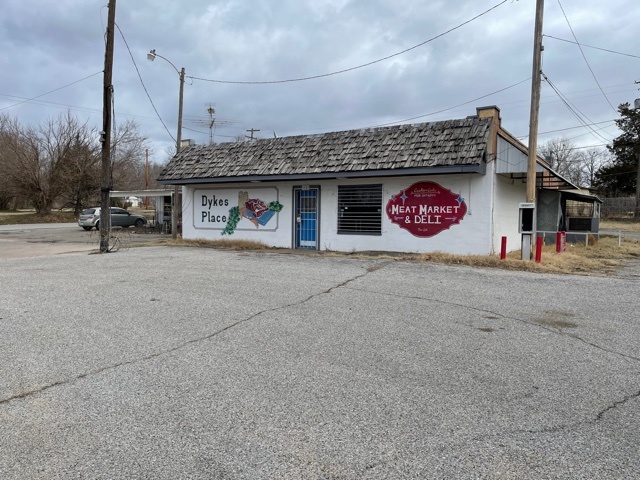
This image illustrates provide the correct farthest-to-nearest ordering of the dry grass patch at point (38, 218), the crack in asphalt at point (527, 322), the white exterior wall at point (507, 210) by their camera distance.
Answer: the dry grass patch at point (38, 218) < the white exterior wall at point (507, 210) < the crack in asphalt at point (527, 322)

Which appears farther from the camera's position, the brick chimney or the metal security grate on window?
the metal security grate on window

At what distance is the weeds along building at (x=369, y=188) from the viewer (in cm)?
1392

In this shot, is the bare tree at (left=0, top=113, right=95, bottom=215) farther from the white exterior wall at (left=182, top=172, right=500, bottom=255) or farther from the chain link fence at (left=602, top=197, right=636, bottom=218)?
the chain link fence at (left=602, top=197, right=636, bottom=218)

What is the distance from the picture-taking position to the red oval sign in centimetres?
1426

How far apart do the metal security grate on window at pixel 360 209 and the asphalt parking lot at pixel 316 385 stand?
756 centimetres

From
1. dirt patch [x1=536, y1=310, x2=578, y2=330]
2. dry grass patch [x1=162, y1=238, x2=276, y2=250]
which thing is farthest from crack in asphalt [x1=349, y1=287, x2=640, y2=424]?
dry grass patch [x1=162, y1=238, x2=276, y2=250]

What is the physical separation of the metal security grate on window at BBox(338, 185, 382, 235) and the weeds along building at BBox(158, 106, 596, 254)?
35 millimetres

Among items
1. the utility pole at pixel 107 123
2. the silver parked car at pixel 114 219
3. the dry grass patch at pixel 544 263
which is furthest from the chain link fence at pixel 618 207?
the utility pole at pixel 107 123

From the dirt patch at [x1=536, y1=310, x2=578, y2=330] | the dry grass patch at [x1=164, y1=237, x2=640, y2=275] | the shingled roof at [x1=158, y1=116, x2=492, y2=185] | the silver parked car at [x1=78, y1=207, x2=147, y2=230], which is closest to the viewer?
the dirt patch at [x1=536, y1=310, x2=578, y2=330]

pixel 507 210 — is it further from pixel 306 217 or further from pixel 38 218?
pixel 38 218

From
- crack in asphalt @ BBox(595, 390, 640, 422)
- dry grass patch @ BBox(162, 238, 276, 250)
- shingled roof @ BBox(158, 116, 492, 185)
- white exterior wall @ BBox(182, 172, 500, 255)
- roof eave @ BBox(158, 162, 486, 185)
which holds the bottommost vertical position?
crack in asphalt @ BBox(595, 390, 640, 422)

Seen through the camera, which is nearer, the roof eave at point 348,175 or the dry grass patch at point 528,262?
the dry grass patch at point 528,262

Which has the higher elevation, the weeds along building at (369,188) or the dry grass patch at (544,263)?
the weeds along building at (369,188)

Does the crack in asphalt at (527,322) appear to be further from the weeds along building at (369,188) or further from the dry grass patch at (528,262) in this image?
the weeds along building at (369,188)
